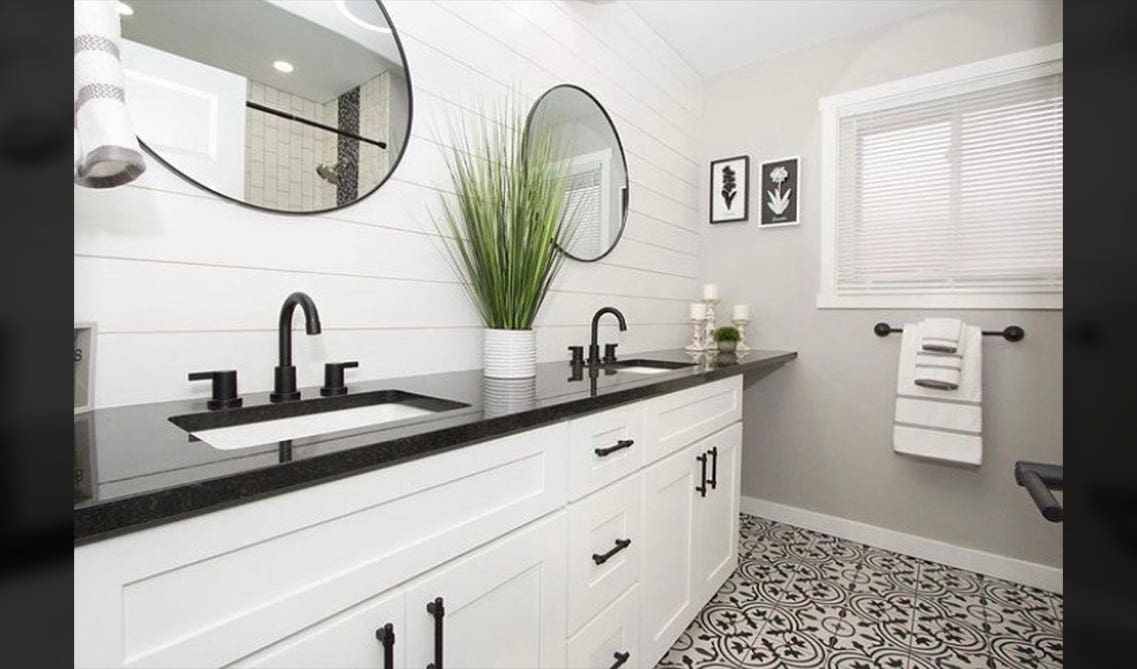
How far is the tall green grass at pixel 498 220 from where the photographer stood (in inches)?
58.8

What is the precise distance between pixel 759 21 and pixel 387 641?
284 cm

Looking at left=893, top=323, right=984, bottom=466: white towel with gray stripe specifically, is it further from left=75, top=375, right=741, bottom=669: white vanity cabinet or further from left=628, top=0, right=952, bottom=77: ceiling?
left=628, top=0, right=952, bottom=77: ceiling

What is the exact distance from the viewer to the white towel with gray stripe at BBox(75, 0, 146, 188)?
0.84 m

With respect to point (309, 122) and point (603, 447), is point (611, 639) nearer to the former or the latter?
point (603, 447)

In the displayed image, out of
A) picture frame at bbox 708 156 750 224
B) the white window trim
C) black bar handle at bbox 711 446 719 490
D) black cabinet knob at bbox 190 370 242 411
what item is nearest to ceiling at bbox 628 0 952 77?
the white window trim

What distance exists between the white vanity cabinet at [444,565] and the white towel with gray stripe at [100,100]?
1.91 ft

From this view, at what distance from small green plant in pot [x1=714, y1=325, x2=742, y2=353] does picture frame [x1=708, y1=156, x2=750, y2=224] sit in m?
0.68

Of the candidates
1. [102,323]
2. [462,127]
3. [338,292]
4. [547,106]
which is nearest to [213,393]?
[102,323]

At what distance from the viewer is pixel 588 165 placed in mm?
2305

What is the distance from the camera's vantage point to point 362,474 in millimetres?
866

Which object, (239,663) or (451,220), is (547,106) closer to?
(451,220)
